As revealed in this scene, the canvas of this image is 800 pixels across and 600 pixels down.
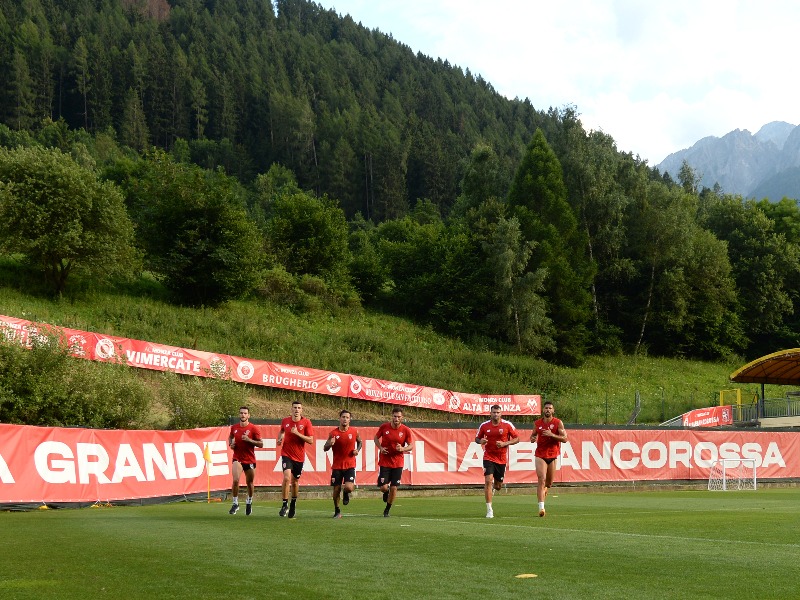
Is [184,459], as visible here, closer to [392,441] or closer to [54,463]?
[54,463]

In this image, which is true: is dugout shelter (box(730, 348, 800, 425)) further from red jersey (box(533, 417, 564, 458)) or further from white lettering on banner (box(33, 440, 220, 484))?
red jersey (box(533, 417, 564, 458))

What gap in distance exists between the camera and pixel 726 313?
280 ft

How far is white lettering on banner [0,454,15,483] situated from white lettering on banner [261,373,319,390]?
2572 centimetres

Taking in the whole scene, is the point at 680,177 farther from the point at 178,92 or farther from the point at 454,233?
the point at 178,92

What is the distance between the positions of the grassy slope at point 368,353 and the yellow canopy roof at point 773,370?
153 inches

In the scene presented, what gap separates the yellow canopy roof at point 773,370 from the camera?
49.3 meters

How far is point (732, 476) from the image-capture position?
112 ft

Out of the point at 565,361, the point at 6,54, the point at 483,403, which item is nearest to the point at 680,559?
the point at 483,403

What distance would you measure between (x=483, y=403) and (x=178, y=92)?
137 metres

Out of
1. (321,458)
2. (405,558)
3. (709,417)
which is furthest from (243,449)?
(709,417)

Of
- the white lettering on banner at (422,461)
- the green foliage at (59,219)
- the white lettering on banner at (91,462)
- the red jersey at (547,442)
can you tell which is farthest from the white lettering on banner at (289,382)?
the red jersey at (547,442)

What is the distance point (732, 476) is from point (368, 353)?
2992cm

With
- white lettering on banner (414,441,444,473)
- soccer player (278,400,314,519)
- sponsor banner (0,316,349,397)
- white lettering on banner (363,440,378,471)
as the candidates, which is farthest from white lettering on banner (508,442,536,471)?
soccer player (278,400,314,519)

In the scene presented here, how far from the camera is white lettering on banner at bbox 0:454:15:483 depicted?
62.6 ft
